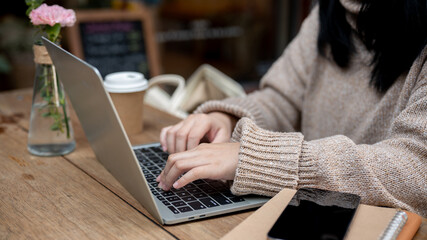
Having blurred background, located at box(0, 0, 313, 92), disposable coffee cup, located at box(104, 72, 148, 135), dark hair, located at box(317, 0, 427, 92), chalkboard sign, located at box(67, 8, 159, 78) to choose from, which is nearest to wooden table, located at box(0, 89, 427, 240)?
disposable coffee cup, located at box(104, 72, 148, 135)

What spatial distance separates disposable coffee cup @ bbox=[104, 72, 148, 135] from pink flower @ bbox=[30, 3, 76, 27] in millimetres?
232

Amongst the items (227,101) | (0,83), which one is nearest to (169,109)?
(227,101)

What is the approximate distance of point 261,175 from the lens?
742 millimetres

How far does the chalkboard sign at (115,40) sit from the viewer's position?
2.22 m

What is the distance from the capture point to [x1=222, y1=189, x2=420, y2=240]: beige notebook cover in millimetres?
592

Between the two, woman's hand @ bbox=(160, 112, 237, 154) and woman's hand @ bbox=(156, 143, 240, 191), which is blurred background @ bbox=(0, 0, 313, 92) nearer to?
woman's hand @ bbox=(160, 112, 237, 154)

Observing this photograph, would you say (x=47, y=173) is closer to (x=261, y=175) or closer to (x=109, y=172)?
(x=109, y=172)

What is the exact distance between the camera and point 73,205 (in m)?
0.74

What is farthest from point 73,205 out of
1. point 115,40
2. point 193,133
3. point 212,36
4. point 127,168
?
point 212,36

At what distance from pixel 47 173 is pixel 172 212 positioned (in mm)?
318

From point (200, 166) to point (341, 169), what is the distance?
0.23 m

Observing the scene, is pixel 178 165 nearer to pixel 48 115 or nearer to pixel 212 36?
pixel 48 115

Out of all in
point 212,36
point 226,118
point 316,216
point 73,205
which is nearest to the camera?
point 316,216

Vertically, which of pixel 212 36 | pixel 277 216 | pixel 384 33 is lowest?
pixel 212 36
